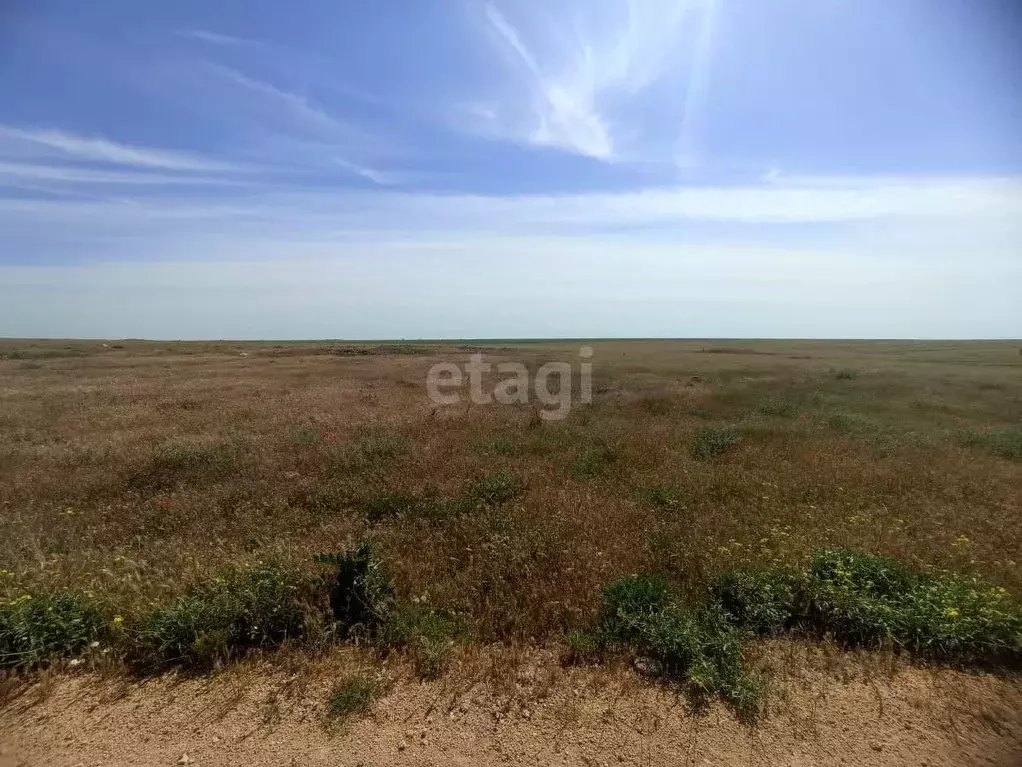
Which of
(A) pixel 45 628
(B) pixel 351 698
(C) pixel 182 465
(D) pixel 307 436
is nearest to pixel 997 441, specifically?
(B) pixel 351 698

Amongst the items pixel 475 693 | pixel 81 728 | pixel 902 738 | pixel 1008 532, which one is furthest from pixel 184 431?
pixel 1008 532

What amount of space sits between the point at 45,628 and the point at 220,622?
1587mm

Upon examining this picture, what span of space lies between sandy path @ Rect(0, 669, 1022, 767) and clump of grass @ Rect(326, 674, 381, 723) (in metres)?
0.07

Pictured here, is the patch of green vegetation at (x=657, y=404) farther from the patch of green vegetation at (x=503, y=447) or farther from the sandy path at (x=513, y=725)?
the sandy path at (x=513, y=725)

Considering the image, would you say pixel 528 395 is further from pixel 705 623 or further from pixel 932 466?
pixel 705 623

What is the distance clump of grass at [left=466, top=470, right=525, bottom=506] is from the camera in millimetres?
8117

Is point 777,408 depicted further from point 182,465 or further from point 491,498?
point 182,465

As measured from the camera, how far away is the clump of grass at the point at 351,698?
369cm

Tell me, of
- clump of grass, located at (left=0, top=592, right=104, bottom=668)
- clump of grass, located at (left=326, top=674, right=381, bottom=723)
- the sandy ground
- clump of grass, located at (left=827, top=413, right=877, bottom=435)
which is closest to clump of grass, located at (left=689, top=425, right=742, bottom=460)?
clump of grass, located at (left=827, top=413, right=877, bottom=435)

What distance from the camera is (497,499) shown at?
8109mm

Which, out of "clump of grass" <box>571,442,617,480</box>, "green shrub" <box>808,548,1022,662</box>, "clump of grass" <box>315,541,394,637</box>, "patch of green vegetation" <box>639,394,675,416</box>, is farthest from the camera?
"patch of green vegetation" <box>639,394,675,416</box>

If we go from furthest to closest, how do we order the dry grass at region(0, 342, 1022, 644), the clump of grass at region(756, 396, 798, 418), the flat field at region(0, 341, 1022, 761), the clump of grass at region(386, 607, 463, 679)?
the clump of grass at region(756, 396, 798, 418), the dry grass at region(0, 342, 1022, 644), the flat field at region(0, 341, 1022, 761), the clump of grass at region(386, 607, 463, 679)

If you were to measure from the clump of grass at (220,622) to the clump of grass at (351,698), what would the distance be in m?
0.92

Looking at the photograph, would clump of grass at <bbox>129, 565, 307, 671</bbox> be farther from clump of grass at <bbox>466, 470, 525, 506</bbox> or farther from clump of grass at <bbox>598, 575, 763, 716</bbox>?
clump of grass at <bbox>466, 470, 525, 506</bbox>
